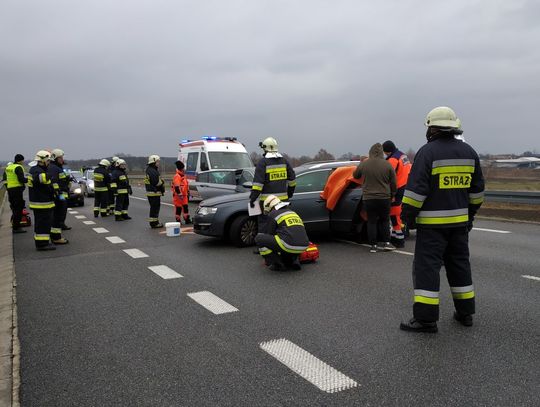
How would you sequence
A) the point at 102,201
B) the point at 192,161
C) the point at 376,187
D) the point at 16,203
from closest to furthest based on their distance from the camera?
the point at 376,187, the point at 16,203, the point at 102,201, the point at 192,161

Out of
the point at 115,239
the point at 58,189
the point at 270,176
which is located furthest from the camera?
the point at 115,239

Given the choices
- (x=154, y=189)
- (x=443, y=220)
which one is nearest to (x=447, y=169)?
(x=443, y=220)

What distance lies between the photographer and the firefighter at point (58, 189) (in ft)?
31.6

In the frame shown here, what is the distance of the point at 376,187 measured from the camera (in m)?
7.80

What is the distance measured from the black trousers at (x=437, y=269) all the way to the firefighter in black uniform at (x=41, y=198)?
752 centimetres

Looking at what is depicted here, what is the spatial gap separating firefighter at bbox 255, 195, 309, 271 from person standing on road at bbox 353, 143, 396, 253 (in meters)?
1.72

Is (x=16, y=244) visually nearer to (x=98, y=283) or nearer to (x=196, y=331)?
(x=98, y=283)

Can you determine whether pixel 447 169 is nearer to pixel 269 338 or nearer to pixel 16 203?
pixel 269 338

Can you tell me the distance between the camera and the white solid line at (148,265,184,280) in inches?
260

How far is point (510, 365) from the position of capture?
11.5 ft

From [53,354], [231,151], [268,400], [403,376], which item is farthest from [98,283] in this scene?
[231,151]

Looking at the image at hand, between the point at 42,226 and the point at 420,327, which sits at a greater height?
the point at 42,226

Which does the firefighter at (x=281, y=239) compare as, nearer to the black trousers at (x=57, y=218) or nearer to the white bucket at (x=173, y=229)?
the white bucket at (x=173, y=229)

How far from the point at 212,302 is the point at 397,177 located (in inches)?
181
